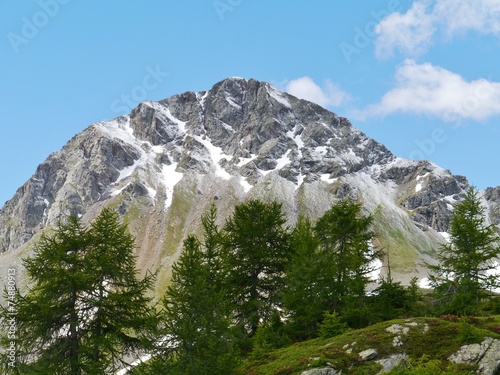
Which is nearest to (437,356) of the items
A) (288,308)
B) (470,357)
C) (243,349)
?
(470,357)

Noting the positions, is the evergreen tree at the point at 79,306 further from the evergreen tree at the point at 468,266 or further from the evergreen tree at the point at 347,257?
the evergreen tree at the point at 468,266

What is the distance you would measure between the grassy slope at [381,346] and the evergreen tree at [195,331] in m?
2.58

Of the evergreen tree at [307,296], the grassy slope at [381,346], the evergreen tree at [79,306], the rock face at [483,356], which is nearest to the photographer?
the rock face at [483,356]

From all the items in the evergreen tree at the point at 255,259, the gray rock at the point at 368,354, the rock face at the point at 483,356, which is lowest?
the rock face at the point at 483,356

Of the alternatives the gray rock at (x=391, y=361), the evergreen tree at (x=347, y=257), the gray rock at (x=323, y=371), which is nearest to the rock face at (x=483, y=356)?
the gray rock at (x=391, y=361)

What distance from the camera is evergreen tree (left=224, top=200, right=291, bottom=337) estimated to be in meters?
31.5

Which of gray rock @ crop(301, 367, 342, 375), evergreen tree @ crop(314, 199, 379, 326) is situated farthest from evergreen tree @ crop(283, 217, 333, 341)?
gray rock @ crop(301, 367, 342, 375)

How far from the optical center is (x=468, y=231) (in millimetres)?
31438

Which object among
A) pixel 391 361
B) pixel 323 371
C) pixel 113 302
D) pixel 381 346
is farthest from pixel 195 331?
pixel 391 361

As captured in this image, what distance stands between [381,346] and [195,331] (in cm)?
855

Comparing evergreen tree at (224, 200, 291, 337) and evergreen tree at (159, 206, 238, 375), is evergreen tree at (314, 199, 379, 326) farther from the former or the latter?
evergreen tree at (159, 206, 238, 375)

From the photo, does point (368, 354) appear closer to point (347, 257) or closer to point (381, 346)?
point (381, 346)

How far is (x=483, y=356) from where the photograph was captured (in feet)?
60.6

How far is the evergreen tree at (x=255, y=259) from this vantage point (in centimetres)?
3145
